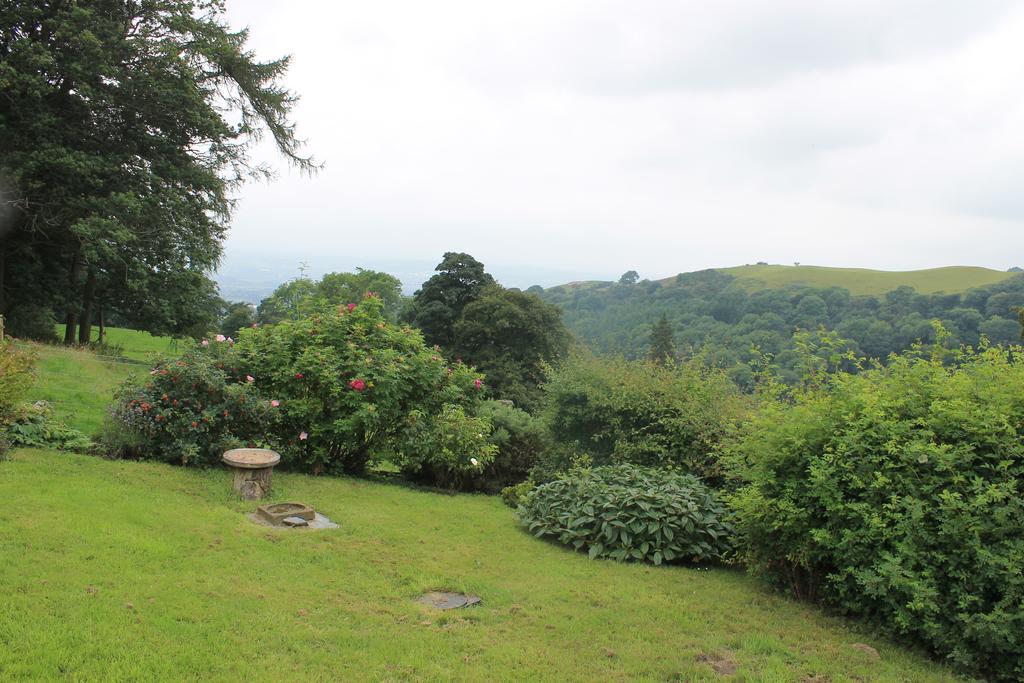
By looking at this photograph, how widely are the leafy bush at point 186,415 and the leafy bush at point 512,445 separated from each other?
3.54 metres

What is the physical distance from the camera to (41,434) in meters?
7.64

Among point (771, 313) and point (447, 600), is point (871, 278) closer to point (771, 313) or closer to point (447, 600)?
point (771, 313)

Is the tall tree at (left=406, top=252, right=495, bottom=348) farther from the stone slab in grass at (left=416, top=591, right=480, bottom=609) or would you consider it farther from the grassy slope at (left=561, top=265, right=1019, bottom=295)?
the grassy slope at (left=561, top=265, right=1019, bottom=295)

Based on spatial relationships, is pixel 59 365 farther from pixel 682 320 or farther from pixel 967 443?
pixel 682 320

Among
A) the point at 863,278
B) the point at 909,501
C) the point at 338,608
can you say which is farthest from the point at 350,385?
the point at 863,278

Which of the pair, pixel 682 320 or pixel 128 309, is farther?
pixel 682 320

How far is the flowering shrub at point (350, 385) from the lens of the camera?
8.66 metres

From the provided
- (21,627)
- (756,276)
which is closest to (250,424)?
(21,627)

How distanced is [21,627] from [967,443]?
5.90m

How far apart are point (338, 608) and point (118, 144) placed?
59.3ft

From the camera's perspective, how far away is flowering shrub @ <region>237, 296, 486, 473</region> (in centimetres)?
866

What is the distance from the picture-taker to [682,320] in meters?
64.8

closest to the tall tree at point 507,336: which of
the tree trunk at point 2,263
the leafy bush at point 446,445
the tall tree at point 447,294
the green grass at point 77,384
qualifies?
the tall tree at point 447,294

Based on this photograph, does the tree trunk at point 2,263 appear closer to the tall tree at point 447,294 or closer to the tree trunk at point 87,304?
the tree trunk at point 87,304
